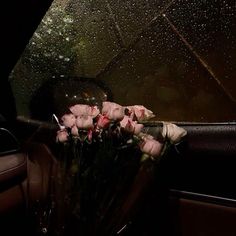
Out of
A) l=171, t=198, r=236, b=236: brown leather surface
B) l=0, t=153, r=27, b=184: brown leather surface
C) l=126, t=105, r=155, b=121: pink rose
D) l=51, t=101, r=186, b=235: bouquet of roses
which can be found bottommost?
l=171, t=198, r=236, b=236: brown leather surface

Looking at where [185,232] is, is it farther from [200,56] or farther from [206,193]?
[200,56]

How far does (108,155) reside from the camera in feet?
3.84

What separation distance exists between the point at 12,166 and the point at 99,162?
787mm

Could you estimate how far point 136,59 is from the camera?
2.39m

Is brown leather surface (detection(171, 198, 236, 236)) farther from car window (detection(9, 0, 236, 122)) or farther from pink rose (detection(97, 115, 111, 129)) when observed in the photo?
pink rose (detection(97, 115, 111, 129))

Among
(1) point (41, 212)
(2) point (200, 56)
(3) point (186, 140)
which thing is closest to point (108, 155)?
(1) point (41, 212)

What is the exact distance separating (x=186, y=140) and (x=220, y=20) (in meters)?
0.86

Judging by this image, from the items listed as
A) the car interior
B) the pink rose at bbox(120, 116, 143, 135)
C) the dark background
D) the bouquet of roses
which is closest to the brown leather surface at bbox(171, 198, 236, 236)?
the car interior

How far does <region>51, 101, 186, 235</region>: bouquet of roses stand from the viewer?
3.64 ft

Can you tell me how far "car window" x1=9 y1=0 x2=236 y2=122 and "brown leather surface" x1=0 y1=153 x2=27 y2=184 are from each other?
27.8 inches

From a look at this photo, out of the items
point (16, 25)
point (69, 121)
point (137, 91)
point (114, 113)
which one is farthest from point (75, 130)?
point (137, 91)

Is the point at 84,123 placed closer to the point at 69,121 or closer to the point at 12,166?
the point at 69,121

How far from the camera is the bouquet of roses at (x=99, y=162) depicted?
111 cm

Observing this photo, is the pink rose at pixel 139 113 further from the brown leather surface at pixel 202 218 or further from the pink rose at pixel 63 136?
the brown leather surface at pixel 202 218
